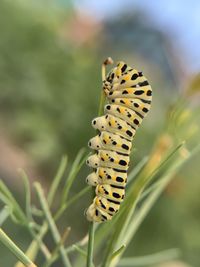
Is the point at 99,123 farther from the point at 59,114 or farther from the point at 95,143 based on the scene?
the point at 59,114

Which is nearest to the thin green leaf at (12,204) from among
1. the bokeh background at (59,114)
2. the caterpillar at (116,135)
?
the caterpillar at (116,135)

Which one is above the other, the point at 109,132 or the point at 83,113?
the point at 83,113

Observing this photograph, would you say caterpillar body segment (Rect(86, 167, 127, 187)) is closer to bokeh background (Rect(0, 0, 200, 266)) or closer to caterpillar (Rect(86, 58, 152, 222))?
caterpillar (Rect(86, 58, 152, 222))

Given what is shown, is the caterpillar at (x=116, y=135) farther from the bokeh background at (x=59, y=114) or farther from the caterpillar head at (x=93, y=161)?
the bokeh background at (x=59, y=114)

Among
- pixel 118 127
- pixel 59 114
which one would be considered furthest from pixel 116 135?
pixel 59 114

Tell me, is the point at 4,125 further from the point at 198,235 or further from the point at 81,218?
the point at 198,235

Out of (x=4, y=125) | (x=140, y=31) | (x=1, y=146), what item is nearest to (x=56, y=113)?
(x=4, y=125)

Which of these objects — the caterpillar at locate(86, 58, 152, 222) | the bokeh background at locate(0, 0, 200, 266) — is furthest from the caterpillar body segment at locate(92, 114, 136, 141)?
the bokeh background at locate(0, 0, 200, 266)

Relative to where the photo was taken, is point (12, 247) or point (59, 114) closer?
point (12, 247)
